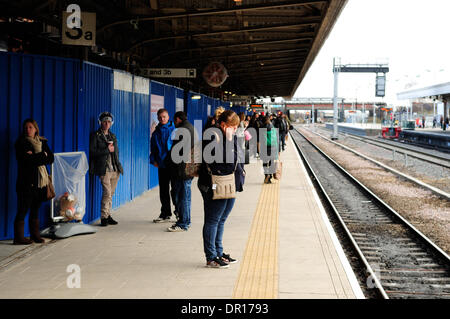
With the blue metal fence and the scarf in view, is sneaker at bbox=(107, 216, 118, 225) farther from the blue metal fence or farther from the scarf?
the scarf

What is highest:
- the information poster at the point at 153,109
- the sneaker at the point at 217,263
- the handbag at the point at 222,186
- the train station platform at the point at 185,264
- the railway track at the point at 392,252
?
the information poster at the point at 153,109

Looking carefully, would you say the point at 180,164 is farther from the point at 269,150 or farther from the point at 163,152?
the point at 269,150

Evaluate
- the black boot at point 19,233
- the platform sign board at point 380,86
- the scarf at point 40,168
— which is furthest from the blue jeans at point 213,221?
the platform sign board at point 380,86

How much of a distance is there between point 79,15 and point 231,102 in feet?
84.2

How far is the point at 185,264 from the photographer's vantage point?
21.4ft

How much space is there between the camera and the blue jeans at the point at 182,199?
26.7ft

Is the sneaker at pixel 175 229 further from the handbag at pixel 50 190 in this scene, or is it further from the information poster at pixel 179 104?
the information poster at pixel 179 104

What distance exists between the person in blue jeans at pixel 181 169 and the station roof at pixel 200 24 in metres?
3.19

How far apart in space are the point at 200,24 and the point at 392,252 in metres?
8.07

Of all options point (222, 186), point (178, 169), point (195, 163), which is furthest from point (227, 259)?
point (178, 169)

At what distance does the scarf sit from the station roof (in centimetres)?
306

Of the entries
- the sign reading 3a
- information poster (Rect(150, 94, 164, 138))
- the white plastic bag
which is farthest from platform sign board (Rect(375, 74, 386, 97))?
the white plastic bag
